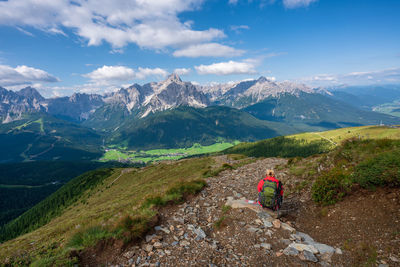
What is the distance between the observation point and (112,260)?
771 cm

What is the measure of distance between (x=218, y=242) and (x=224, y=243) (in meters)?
0.32

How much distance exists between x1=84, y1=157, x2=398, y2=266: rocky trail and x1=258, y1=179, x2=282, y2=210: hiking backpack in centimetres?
73

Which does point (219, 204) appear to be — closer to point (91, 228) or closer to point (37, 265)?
point (91, 228)

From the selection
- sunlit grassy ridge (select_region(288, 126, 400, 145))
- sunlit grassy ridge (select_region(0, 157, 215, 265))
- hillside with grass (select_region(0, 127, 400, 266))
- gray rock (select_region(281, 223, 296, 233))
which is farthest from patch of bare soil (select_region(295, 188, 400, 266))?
sunlit grassy ridge (select_region(288, 126, 400, 145))

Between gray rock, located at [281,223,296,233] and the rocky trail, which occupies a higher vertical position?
the rocky trail

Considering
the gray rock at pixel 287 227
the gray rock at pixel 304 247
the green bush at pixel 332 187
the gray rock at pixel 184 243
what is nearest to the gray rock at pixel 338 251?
the gray rock at pixel 304 247

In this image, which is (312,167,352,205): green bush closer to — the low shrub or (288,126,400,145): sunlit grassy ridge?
the low shrub

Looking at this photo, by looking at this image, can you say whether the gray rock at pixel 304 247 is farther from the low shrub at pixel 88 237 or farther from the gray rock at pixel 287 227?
the low shrub at pixel 88 237

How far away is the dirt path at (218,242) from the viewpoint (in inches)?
309

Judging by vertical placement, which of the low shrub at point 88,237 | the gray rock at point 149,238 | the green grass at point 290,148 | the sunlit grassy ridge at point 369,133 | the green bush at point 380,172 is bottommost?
the green grass at point 290,148

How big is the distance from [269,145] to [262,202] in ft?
647

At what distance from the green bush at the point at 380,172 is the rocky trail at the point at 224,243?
15.1 ft

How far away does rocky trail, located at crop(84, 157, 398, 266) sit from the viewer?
782 cm

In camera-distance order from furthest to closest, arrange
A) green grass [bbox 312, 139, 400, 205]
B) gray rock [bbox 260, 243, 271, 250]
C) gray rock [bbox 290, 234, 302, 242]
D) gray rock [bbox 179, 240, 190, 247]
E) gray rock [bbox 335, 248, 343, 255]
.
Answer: green grass [bbox 312, 139, 400, 205] < gray rock [bbox 290, 234, 302, 242] < gray rock [bbox 179, 240, 190, 247] < gray rock [bbox 260, 243, 271, 250] < gray rock [bbox 335, 248, 343, 255]
